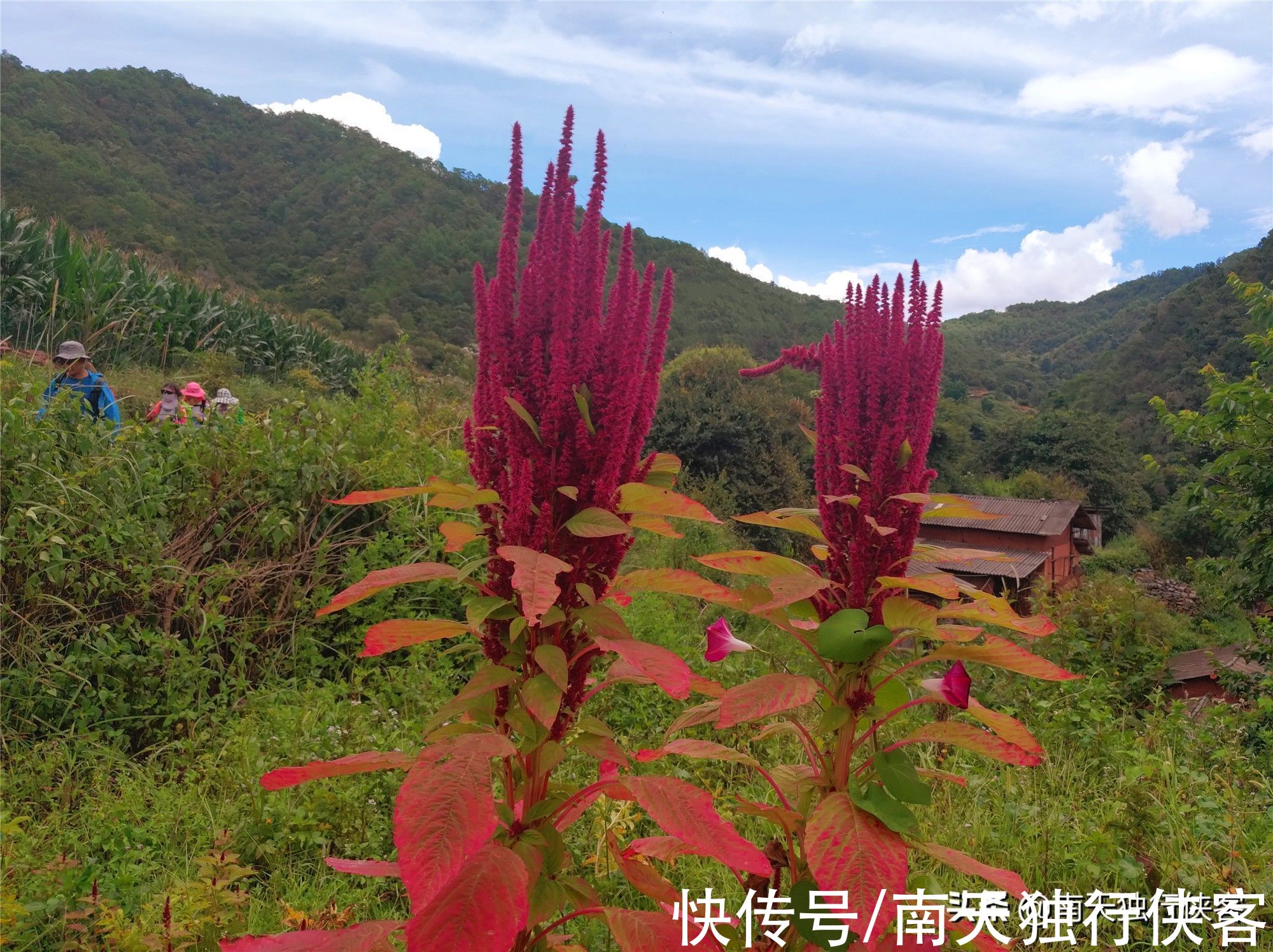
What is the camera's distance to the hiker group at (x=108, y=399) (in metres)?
4.53

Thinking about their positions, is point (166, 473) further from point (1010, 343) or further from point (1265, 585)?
point (1010, 343)

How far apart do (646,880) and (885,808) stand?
0.41 meters

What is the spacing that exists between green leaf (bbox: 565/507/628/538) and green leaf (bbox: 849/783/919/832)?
63 cm

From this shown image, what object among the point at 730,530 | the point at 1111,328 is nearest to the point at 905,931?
the point at 730,530

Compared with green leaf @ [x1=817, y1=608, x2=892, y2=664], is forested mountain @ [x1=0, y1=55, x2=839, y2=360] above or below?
above

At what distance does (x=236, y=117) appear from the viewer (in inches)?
1663

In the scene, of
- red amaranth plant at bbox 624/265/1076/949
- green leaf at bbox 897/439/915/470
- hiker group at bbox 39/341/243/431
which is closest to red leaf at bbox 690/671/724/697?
red amaranth plant at bbox 624/265/1076/949

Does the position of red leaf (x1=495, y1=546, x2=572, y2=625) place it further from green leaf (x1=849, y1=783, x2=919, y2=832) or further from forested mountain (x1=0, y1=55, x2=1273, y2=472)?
forested mountain (x1=0, y1=55, x2=1273, y2=472)

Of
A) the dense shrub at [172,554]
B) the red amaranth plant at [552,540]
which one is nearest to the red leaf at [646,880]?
the red amaranth plant at [552,540]

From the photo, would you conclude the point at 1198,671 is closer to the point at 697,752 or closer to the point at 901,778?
the point at 901,778

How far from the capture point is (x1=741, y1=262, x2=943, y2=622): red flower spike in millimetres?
1425

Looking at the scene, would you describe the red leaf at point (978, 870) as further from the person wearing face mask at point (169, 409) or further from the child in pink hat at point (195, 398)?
the child in pink hat at point (195, 398)

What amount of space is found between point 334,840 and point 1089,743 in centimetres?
344

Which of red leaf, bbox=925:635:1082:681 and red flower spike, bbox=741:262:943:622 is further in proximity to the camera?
red flower spike, bbox=741:262:943:622
